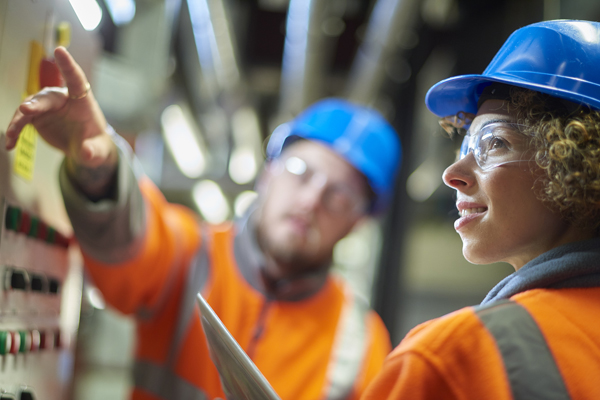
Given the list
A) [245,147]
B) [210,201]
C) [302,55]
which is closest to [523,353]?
[302,55]

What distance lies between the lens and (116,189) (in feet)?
4.11

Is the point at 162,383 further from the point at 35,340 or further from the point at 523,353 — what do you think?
the point at 523,353

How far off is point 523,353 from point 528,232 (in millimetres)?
225

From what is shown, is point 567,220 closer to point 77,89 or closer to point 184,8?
point 77,89

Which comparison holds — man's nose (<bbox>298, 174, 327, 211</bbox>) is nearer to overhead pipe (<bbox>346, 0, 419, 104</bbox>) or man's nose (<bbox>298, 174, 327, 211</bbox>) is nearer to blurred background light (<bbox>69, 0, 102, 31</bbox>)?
blurred background light (<bbox>69, 0, 102, 31</bbox>)

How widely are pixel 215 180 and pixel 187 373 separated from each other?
361cm

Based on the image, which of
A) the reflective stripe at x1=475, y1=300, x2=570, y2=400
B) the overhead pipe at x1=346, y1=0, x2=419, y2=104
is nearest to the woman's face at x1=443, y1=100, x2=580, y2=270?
the reflective stripe at x1=475, y1=300, x2=570, y2=400

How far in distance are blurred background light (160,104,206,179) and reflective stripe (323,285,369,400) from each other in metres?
2.79

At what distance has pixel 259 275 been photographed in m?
1.71

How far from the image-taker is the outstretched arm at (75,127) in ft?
2.85

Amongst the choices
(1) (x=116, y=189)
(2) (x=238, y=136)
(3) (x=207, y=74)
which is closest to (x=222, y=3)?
(3) (x=207, y=74)

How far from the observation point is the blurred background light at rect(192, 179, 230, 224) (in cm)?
499

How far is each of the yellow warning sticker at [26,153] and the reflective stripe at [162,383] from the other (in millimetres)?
805

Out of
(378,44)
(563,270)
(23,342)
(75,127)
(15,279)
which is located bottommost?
(23,342)
